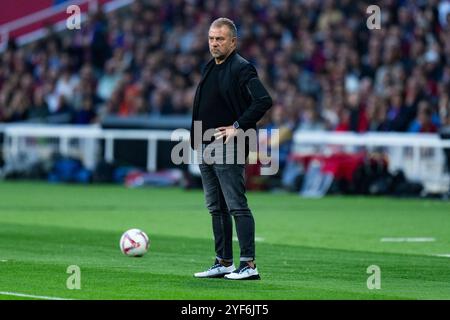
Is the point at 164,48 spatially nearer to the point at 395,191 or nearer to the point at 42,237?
the point at 395,191

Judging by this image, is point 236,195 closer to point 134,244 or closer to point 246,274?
point 246,274

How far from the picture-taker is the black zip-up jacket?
1215cm

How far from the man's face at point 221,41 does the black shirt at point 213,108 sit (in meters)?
0.21

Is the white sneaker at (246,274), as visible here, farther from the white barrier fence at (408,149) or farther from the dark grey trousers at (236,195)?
the white barrier fence at (408,149)

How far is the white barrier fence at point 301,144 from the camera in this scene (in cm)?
2672

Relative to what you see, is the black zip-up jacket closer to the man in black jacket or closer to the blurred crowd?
the man in black jacket

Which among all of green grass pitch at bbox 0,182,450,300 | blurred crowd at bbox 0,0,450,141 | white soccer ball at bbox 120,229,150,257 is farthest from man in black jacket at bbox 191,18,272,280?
blurred crowd at bbox 0,0,450,141

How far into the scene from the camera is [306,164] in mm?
28047

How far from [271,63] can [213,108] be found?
21.0 m

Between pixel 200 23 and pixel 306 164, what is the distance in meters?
9.50

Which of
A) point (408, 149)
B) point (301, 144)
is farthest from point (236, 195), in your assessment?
point (301, 144)
